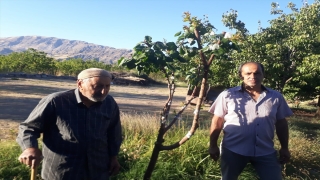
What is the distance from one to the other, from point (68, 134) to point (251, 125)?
1.58 m

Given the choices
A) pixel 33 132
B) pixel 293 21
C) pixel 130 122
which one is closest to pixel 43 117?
pixel 33 132

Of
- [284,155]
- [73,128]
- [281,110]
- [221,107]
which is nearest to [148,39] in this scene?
[221,107]

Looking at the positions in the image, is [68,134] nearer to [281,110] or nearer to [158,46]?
[158,46]

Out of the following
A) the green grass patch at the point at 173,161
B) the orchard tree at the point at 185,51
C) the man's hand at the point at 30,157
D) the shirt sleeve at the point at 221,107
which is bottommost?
the green grass patch at the point at 173,161

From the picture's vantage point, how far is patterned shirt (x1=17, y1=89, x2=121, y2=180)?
2.38m

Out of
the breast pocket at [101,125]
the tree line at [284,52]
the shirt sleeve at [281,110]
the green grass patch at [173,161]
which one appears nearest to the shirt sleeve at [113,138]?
the breast pocket at [101,125]

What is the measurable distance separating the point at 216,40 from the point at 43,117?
63.5 inches

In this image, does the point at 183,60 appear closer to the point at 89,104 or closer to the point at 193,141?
the point at 89,104

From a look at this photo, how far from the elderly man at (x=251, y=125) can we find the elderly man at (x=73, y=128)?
3.82 feet

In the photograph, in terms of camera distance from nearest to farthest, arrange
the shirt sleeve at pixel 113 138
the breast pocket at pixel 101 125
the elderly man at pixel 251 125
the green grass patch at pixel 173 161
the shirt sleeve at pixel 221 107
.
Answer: the breast pocket at pixel 101 125 → the shirt sleeve at pixel 113 138 → the elderly man at pixel 251 125 → the shirt sleeve at pixel 221 107 → the green grass patch at pixel 173 161

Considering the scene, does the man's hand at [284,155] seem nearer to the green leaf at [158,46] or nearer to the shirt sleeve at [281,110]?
the shirt sleeve at [281,110]

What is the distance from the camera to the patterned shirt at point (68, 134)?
2375 millimetres

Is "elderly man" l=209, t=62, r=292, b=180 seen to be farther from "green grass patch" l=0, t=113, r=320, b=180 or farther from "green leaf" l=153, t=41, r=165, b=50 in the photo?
"green grass patch" l=0, t=113, r=320, b=180

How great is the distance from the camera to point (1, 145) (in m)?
5.32
